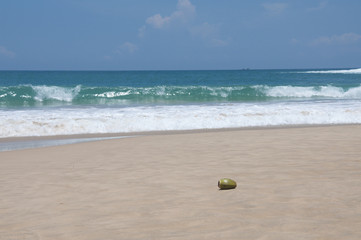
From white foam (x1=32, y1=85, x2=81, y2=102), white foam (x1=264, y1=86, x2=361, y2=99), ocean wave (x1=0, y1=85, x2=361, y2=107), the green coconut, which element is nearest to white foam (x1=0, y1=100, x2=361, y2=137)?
the green coconut

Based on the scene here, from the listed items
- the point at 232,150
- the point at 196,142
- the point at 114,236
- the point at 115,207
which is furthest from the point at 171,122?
the point at 114,236

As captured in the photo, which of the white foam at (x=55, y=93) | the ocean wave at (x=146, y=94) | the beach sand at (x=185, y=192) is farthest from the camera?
the white foam at (x=55, y=93)

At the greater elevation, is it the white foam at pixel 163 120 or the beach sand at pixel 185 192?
the beach sand at pixel 185 192

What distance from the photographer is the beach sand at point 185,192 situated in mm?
3492

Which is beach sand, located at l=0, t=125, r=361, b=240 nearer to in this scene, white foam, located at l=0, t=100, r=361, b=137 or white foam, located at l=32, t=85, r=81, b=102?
white foam, located at l=0, t=100, r=361, b=137

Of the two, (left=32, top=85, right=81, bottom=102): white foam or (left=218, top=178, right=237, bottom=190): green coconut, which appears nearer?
(left=218, top=178, right=237, bottom=190): green coconut

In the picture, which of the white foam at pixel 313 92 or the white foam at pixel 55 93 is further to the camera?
the white foam at pixel 313 92

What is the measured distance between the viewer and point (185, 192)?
15.5ft

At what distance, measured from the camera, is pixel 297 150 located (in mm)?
7312

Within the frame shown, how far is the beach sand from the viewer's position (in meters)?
3.49

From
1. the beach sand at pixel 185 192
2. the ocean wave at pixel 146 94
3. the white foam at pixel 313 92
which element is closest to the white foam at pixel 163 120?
the beach sand at pixel 185 192

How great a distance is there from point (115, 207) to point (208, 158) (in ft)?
9.28

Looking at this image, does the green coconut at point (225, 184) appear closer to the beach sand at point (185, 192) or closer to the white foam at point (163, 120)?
the beach sand at point (185, 192)

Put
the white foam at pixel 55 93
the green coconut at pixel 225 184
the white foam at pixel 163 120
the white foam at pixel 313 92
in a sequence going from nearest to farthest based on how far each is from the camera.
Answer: the green coconut at pixel 225 184, the white foam at pixel 163 120, the white foam at pixel 55 93, the white foam at pixel 313 92
